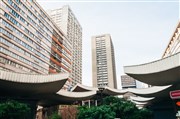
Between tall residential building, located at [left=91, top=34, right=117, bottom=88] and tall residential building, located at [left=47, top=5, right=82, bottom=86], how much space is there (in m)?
25.1

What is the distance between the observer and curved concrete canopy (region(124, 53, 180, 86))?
592 inches

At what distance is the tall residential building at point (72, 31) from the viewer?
266 feet

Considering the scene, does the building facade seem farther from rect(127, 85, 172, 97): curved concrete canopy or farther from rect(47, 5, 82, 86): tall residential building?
rect(127, 85, 172, 97): curved concrete canopy

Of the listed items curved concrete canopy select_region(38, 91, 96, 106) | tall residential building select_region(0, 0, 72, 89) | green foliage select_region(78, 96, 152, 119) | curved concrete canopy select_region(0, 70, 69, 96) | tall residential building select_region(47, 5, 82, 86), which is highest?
tall residential building select_region(47, 5, 82, 86)

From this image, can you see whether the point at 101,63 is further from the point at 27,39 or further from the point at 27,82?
the point at 27,82

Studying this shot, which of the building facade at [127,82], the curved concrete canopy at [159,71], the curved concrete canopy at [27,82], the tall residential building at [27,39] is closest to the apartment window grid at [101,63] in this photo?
the building facade at [127,82]

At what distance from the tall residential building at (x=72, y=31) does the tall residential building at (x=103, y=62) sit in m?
25.1

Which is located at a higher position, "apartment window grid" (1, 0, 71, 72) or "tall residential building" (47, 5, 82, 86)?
"tall residential building" (47, 5, 82, 86)

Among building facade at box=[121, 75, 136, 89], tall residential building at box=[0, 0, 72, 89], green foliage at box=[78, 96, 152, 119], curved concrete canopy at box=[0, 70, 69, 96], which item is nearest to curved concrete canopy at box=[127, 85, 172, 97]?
green foliage at box=[78, 96, 152, 119]

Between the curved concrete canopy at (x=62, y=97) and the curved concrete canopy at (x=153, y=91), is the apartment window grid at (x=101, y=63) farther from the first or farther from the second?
the curved concrete canopy at (x=153, y=91)

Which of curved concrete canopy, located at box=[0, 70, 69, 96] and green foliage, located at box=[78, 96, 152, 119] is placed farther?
green foliage, located at box=[78, 96, 152, 119]

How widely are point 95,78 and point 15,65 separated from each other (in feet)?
262

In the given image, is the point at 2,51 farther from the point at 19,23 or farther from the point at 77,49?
the point at 77,49

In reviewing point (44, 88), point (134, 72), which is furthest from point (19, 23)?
point (134, 72)
